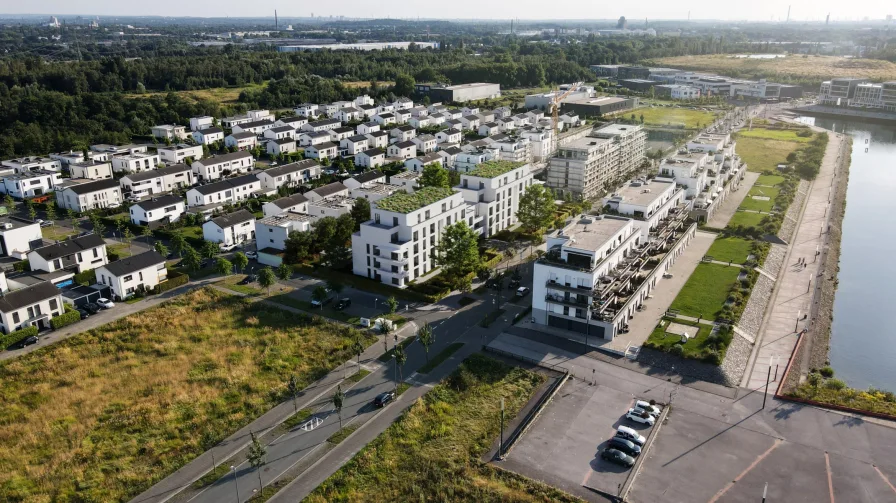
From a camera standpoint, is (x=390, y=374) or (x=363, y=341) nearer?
(x=390, y=374)

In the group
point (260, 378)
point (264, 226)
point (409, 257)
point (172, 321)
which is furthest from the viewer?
point (264, 226)

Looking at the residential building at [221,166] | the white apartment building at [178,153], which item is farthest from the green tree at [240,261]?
the white apartment building at [178,153]

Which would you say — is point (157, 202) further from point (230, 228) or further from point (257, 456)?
point (257, 456)

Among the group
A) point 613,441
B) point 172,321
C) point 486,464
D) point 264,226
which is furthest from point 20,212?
point 613,441

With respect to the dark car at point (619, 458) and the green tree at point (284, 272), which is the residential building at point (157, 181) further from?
the dark car at point (619, 458)

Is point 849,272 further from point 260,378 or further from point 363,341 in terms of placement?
point 260,378

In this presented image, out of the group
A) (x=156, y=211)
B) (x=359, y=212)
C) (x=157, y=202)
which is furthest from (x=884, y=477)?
(x=157, y=202)
